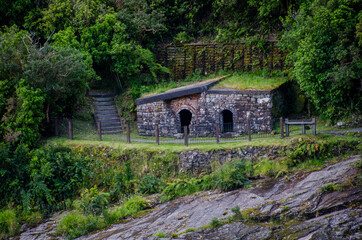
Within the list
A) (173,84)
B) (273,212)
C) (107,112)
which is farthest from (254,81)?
(273,212)

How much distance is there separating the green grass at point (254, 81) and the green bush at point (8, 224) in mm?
11919

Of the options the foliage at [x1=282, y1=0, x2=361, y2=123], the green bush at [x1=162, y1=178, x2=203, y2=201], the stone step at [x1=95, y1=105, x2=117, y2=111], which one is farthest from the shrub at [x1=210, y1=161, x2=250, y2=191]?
the stone step at [x1=95, y1=105, x2=117, y2=111]

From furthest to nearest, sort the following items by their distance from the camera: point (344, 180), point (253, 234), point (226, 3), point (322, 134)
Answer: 1. point (226, 3)
2. point (322, 134)
3. point (344, 180)
4. point (253, 234)

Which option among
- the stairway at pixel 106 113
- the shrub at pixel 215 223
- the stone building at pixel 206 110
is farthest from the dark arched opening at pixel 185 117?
the shrub at pixel 215 223

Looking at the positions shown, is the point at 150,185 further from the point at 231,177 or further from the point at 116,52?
A: the point at 116,52

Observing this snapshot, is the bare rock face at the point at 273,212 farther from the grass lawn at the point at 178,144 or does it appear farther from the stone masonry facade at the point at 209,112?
the stone masonry facade at the point at 209,112

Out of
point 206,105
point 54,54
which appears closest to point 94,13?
point 54,54

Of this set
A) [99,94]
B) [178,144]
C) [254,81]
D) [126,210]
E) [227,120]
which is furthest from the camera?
[99,94]

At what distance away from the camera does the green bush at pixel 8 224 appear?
1688 centimetres

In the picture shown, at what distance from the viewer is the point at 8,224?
17.2 m

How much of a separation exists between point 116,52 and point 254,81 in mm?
8302

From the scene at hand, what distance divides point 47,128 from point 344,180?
15574 mm

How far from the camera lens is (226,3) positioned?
2762 centimetres

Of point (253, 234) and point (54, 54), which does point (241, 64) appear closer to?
point (54, 54)
